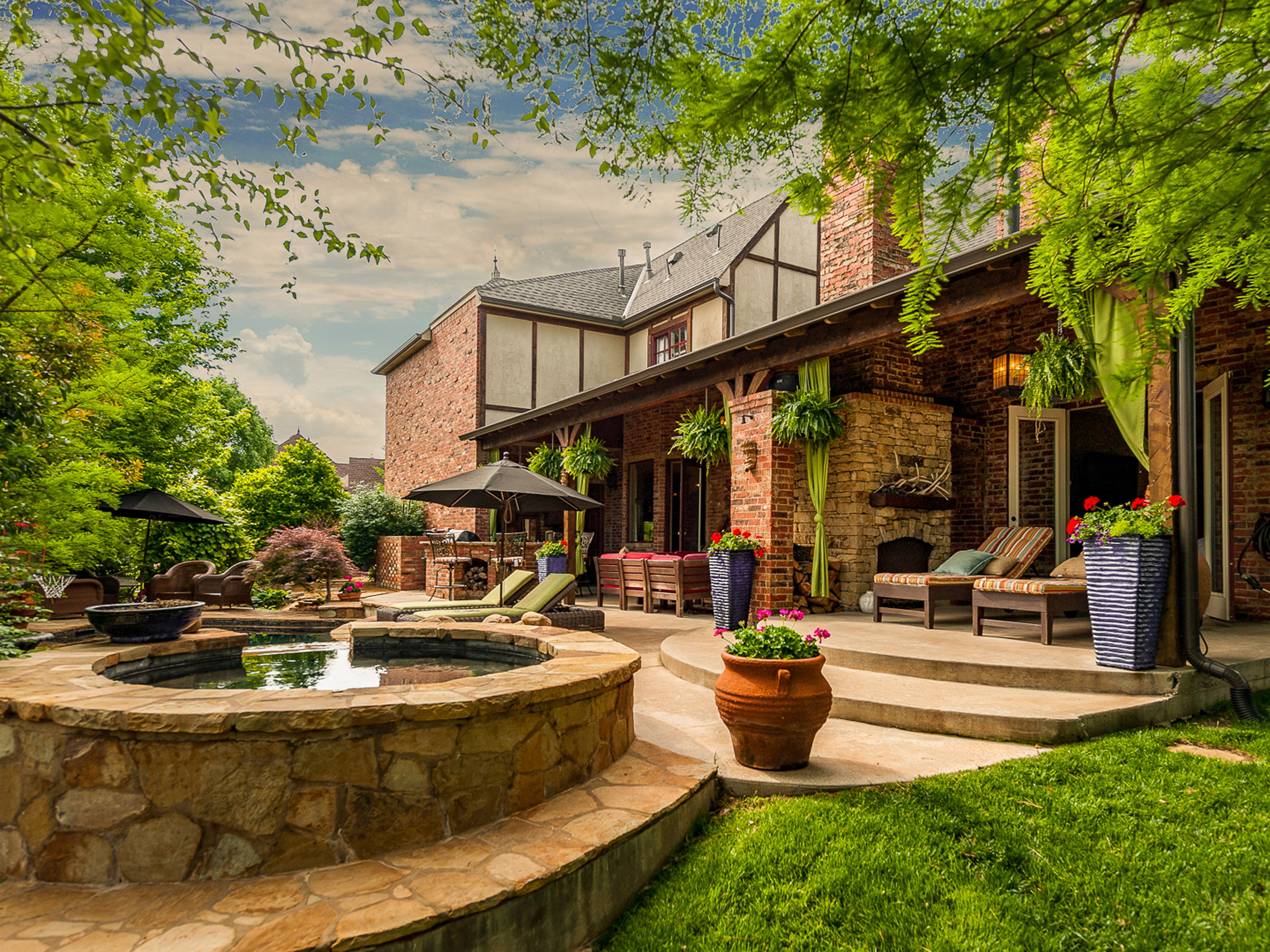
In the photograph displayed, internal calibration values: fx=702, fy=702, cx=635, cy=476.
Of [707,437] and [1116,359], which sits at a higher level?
[1116,359]

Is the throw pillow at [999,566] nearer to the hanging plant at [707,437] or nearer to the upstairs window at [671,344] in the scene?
the hanging plant at [707,437]

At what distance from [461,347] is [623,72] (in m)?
14.5

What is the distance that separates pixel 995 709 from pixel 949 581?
7.76 ft

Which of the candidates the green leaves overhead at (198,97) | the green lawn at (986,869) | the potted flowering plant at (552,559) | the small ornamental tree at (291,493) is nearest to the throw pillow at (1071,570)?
the green lawn at (986,869)

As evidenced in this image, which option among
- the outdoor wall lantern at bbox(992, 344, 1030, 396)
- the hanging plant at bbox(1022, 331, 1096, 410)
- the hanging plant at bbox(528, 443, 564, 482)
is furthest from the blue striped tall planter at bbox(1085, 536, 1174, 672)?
the hanging plant at bbox(528, 443, 564, 482)

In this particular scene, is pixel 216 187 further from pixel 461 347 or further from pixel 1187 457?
pixel 461 347

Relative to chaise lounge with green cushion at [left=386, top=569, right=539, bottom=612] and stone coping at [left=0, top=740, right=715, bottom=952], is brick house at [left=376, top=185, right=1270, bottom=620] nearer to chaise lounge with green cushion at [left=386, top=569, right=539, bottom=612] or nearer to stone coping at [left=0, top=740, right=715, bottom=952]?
stone coping at [left=0, top=740, right=715, bottom=952]

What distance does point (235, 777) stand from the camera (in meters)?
2.18

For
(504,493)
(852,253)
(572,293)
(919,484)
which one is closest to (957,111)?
(504,493)

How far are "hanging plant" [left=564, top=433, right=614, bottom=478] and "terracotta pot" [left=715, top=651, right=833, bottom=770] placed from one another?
770cm

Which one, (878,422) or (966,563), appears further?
(878,422)

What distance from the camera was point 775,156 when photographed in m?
2.02

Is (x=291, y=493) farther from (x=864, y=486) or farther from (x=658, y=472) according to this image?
(x=864, y=486)

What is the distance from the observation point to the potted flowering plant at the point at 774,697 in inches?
119
